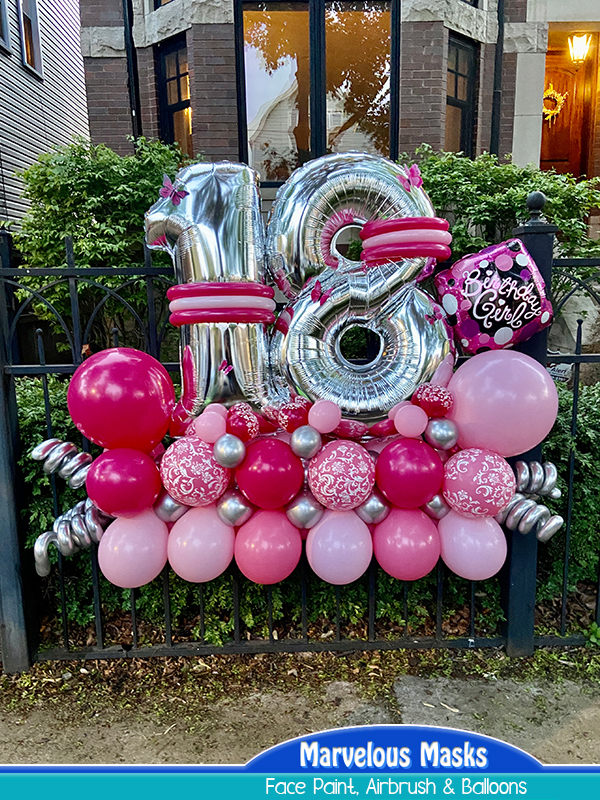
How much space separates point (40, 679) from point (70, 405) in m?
1.50

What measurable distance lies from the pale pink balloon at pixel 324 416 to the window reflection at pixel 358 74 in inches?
235

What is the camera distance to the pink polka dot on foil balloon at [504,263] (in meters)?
2.42

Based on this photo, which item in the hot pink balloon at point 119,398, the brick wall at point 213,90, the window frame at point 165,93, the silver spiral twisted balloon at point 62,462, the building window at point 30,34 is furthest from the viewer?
the building window at point 30,34

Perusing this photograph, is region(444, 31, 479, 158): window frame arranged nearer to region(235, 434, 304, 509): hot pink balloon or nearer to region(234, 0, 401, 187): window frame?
Answer: region(234, 0, 401, 187): window frame

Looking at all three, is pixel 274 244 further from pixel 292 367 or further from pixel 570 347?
pixel 570 347

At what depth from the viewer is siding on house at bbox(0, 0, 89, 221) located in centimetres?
882

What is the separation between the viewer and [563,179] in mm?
5188

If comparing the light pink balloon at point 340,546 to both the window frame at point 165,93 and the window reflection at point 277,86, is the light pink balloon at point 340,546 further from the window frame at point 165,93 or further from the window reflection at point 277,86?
the window frame at point 165,93

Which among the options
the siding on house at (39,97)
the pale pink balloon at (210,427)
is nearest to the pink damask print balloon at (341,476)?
the pale pink balloon at (210,427)

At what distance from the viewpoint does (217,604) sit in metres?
2.98

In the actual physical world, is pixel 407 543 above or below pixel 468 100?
below

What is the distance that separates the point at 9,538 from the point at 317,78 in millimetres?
6787

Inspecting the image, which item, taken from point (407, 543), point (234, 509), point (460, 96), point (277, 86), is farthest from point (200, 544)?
point (460, 96)

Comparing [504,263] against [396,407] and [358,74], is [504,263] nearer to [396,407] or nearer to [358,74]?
[396,407]
